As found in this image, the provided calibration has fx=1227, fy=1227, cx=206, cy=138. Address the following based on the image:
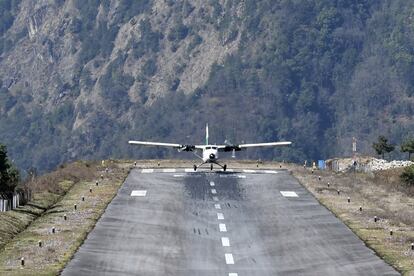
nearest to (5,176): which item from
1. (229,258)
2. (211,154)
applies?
(229,258)

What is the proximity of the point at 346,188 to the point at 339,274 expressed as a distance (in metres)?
43.0

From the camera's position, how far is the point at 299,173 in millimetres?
108312

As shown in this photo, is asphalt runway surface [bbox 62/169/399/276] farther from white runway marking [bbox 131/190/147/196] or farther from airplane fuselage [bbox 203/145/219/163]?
airplane fuselage [bbox 203/145/219/163]

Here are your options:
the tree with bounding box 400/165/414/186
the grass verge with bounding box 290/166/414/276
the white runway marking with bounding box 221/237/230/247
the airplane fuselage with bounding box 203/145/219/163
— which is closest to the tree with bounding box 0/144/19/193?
the grass verge with bounding box 290/166/414/276

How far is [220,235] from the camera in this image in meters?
65.9

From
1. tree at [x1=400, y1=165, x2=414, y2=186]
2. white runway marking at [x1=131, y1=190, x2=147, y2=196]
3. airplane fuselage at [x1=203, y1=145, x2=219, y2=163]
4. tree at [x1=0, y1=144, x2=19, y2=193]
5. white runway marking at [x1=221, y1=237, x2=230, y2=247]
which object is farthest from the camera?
airplane fuselage at [x1=203, y1=145, x2=219, y2=163]

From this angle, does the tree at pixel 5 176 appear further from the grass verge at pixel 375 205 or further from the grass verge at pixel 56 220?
the grass verge at pixel 375 205

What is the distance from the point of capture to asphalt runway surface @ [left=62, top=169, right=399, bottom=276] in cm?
5434

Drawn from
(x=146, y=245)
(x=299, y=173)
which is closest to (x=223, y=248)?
(x=146, y=245)

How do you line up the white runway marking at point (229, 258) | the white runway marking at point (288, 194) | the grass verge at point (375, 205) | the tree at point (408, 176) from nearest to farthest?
the white runway marking at point (229, 258), the grass verge at point (375, 205), the white runway marking at point (288, 194), the tree at point (408, 176)

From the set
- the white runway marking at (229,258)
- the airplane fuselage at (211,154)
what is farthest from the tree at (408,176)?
the white runway marking at (229,258)

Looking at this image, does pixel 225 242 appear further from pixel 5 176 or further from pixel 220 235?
pixel 5 176

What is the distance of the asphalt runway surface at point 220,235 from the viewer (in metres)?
54.3

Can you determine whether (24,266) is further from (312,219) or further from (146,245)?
Answer: (312,219)
